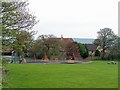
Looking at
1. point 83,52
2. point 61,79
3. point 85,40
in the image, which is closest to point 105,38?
point 83,52

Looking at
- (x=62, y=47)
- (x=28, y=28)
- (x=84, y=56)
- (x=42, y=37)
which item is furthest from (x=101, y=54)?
(x=28, y=28)

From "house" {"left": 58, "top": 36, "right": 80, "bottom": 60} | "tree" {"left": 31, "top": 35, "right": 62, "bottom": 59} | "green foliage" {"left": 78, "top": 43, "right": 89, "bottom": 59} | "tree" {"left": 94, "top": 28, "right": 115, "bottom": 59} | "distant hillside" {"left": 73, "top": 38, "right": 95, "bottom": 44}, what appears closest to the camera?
"tree" {"left": 31, "top": 35, "right": 62, "bottom": 59}

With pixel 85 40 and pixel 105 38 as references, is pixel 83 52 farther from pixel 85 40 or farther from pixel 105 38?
pixel 85 40

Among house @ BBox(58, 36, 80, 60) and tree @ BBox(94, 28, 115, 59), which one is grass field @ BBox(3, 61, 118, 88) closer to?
house @ BBox(58, 36, 80, 60)

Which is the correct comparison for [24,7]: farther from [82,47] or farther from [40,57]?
[82,47]

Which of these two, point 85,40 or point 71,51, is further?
point 85,40

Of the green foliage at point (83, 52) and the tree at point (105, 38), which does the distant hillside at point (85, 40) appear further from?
the green foliage at point (83, 52)

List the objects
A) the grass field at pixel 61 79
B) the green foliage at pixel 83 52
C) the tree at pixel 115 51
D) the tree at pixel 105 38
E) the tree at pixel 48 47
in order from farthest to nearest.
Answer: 1. the tree at pixel 105 38
2. the green foliage at pixel 83 52
3. the tree at pixel 115 51
4. the tree at pixel 48 47
5. the grass field at pixel 61 79

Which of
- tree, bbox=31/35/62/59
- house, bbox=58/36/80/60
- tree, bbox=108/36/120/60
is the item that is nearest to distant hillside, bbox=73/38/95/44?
house, bbox=58/36/80/60

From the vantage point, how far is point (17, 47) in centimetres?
1553

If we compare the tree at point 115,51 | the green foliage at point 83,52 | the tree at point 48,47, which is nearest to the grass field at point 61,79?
the tree at point 48,47

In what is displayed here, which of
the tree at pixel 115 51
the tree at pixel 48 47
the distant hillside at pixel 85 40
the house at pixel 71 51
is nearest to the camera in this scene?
the tree at pixel 48 47

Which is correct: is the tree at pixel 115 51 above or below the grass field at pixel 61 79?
above

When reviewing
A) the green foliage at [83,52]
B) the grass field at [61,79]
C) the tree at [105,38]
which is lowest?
the grass field at [61,79]
